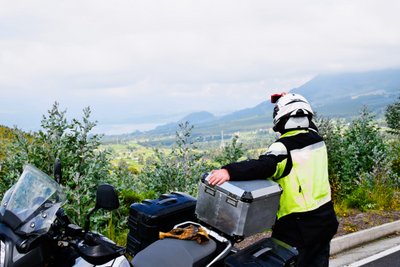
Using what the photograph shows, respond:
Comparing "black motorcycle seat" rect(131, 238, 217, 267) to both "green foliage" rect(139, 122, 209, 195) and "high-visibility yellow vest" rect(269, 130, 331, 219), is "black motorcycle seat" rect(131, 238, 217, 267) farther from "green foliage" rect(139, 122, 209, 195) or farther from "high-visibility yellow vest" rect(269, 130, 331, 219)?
"green foliage" rect(139, 122, 209, 195)

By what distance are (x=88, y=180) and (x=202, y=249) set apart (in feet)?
12.8

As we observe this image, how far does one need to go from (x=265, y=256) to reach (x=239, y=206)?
1.32 feet

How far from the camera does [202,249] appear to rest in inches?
132

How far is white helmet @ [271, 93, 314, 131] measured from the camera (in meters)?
3.94

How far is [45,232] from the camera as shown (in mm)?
2650

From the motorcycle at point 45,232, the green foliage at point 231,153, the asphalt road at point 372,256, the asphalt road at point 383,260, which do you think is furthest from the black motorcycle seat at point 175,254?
the green foliage at point 231,153

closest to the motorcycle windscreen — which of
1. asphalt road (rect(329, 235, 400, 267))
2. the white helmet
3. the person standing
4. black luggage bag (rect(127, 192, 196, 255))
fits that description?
black luggage bag (rect(127, 192, 196, 255))

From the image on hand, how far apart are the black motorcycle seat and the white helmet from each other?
4.05ft

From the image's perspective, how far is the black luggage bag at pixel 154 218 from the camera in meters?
4.00

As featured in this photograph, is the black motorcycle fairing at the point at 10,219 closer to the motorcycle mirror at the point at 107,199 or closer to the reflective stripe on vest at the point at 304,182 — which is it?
the motorcycle mirror at the point at 107,199

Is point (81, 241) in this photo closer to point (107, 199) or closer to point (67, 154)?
point (107, 199)

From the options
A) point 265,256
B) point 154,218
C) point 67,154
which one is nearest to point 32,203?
point 154,218

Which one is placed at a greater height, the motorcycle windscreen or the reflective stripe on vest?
the motorcycle windscreen

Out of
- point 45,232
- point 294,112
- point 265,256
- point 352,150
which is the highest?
point 294,112
